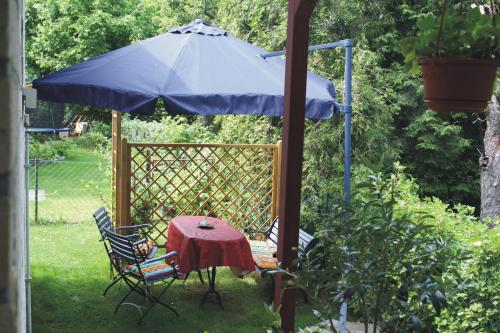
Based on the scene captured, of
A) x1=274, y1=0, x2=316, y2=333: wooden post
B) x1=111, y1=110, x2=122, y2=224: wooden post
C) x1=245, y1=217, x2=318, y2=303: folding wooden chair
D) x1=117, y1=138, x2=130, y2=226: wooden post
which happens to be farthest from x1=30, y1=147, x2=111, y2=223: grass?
x1=274, y1=0, x2=316, y2=333: wooden post

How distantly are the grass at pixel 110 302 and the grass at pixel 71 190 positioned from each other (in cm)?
105

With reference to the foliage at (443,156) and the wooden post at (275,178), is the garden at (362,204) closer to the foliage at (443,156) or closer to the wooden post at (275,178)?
the foliage at (443,156)

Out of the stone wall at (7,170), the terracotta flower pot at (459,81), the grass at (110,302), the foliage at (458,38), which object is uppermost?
the foliage at (458,38)

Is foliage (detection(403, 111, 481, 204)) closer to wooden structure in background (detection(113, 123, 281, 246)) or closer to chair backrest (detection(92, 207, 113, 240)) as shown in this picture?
wooden structure in background (detection(113, 123, 281, 246))

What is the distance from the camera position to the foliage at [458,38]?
1.64 m

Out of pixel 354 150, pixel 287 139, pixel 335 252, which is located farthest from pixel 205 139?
pixel 335 252

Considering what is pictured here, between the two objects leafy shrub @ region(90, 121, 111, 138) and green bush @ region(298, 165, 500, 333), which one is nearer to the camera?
green bush @ region(298, 165, 500, 333)

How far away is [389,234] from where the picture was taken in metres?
A: 1.93

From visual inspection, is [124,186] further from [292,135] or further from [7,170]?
[7,170]

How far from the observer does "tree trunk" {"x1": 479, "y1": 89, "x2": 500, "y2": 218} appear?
6340 mm

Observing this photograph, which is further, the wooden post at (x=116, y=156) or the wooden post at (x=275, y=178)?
the wooden post at (x=275, y=178)

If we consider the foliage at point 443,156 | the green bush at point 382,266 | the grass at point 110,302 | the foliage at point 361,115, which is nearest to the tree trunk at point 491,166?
the foliage at point 361,115

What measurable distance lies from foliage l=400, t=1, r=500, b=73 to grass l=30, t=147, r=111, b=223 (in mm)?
5130

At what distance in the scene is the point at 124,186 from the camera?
213 inches
